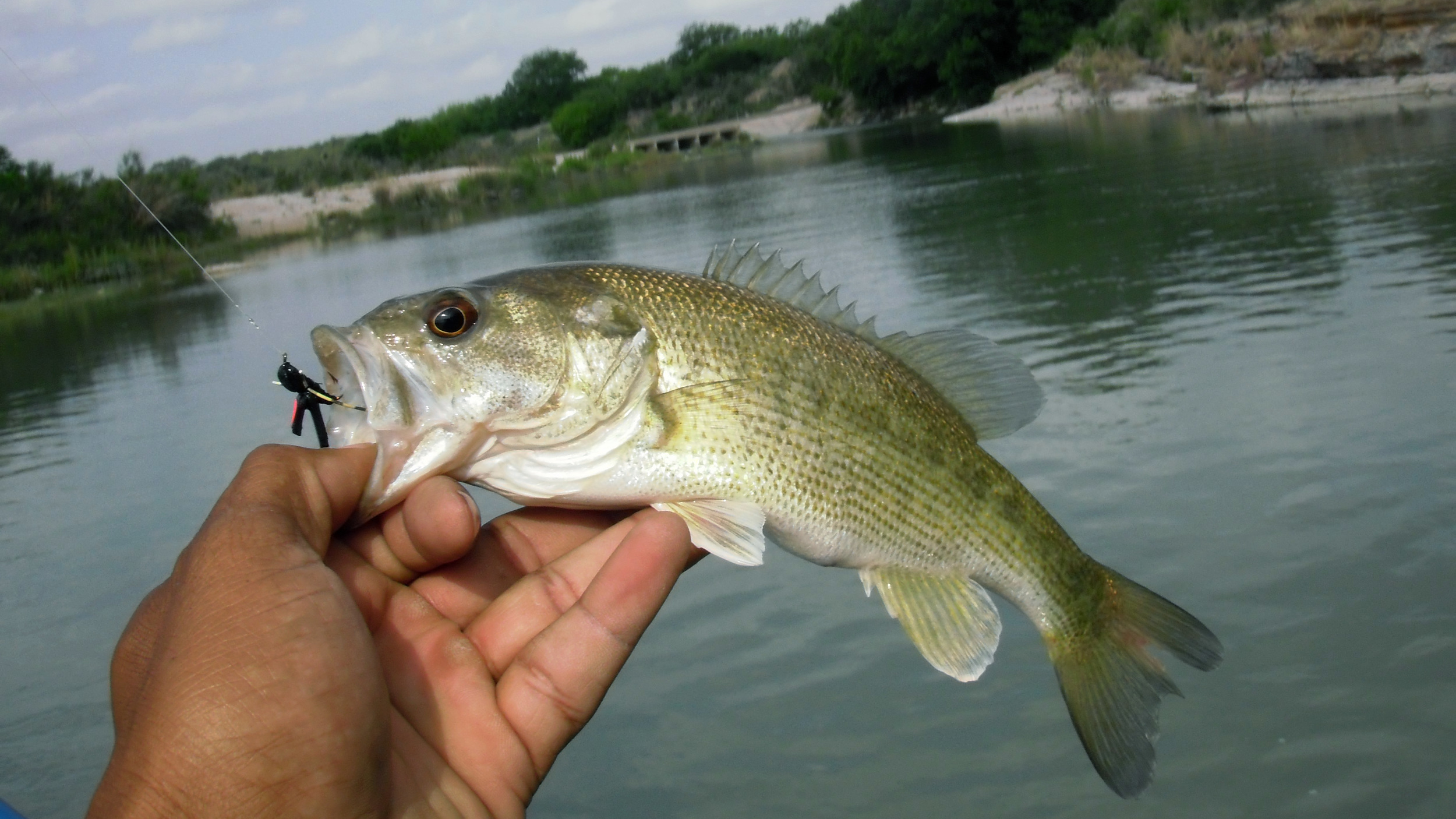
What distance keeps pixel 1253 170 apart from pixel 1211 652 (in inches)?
752

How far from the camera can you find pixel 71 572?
8461 mm

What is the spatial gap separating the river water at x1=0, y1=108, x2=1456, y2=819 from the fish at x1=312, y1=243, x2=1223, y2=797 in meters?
2.31

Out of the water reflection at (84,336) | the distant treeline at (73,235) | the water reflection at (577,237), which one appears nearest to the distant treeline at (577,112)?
the distant treeline at (73,235)

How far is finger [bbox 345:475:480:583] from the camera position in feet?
8.11

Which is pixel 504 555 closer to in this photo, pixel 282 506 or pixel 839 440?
pixel 282 506

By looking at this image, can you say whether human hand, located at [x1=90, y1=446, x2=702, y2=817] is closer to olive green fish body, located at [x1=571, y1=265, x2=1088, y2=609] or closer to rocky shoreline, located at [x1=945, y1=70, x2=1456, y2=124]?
olive green fish body, located at [x1=571, y1=265, x2=1088, y2=609]

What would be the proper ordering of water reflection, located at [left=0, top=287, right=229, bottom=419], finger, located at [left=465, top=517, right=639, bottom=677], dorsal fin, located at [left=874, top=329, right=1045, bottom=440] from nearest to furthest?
1. finger, located at [left=465, top=517, right=639, bottom=677]
2. dorsal fin, located at [left=874, top=329, right=1045, bottom=440]
3. water reflection, located at [left=0, top=287, right=229, bottom=419]

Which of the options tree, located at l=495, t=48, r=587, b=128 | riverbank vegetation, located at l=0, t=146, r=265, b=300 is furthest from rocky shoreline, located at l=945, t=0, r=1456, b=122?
tree, located at l=495, t=48, r=587, b=128

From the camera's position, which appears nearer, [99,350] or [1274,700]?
[1274,700]

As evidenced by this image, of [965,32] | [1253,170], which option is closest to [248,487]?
[1253,170]

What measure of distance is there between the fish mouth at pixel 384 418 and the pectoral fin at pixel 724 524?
531 mm

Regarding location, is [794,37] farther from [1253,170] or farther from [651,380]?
[651,380]

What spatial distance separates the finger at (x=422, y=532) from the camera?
8.11 feet

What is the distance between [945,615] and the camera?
2994 millimetres
